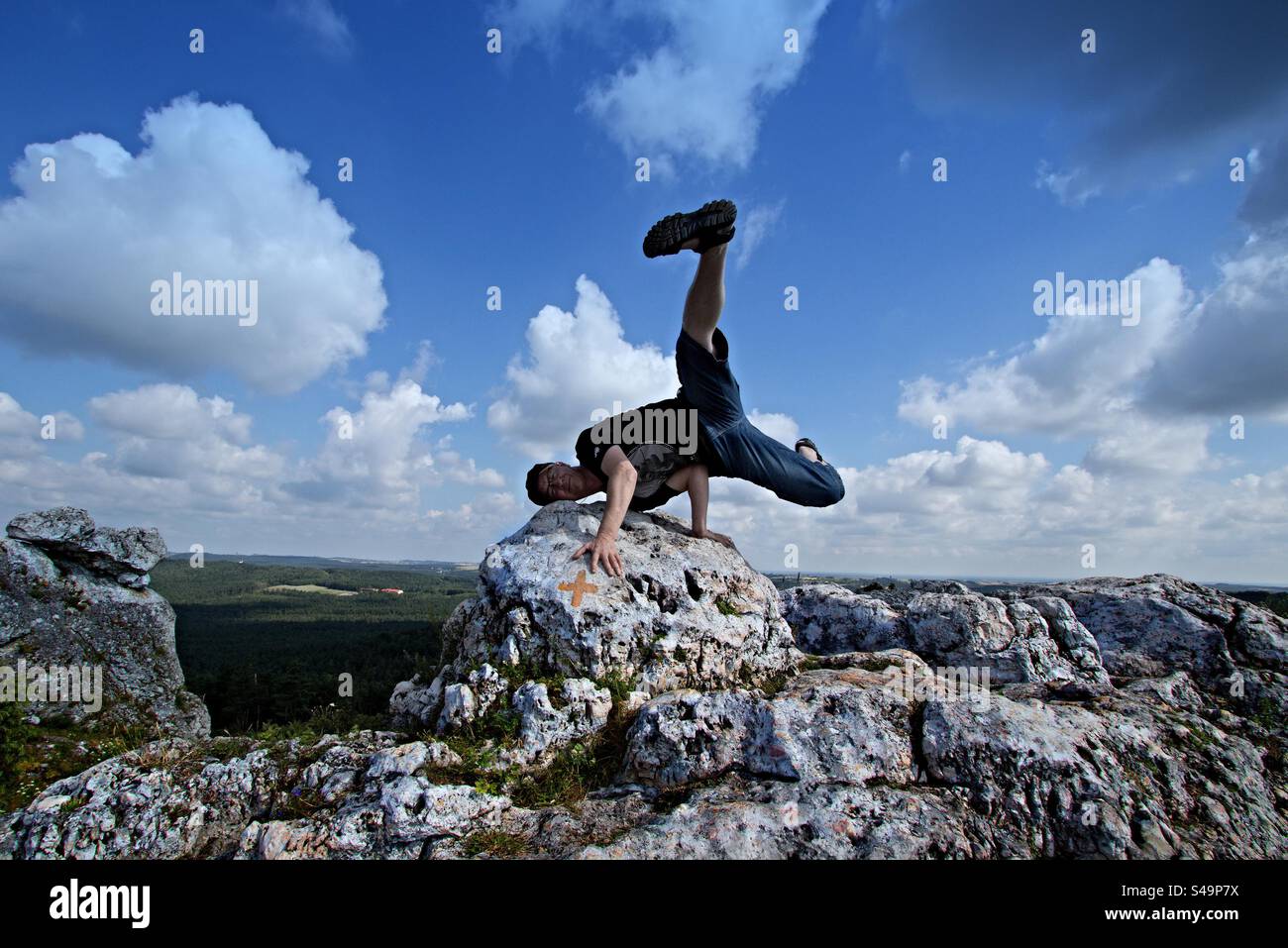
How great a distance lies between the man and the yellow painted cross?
0.56 m

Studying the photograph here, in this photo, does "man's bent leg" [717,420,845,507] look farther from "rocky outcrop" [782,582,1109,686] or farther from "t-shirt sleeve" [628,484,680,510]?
"rocky outcrop" [782,582,1109,686]

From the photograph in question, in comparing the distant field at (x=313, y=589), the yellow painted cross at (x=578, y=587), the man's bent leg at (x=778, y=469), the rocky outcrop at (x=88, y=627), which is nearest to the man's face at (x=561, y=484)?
the yellow painted cross at (x=578, y=587)

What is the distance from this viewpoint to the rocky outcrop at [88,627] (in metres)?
8.06

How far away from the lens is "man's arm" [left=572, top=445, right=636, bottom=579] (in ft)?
21.0

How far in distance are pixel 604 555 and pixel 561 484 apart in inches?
65.9

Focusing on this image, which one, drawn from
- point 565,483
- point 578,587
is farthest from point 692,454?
point 578,587

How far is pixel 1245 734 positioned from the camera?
5242 mm

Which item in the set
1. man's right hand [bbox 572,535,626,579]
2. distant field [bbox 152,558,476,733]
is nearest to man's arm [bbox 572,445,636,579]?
man's right hand [bbox 572,535,626,579]

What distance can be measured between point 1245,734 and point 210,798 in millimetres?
8746

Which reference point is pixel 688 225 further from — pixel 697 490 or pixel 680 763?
pixel 680 763

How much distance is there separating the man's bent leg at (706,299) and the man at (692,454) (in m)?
0.01
